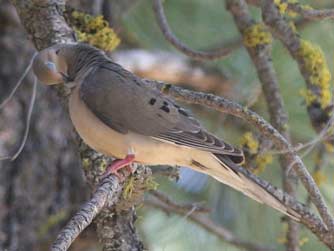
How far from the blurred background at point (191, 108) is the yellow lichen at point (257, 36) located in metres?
0.47

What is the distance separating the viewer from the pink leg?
2.91 meters

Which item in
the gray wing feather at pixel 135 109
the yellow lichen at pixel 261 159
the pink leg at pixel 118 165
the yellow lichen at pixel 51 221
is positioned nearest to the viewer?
the pink leg at pixel 118 165

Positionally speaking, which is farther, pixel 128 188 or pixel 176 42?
pixel 176 42

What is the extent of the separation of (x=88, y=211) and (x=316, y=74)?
1.31m

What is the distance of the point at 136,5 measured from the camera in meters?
4.80

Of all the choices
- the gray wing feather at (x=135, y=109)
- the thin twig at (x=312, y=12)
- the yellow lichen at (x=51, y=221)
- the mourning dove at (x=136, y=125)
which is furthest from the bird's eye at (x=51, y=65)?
the yellow lichen at (x=51, y=221)

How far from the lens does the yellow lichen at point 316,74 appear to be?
3.36 meters

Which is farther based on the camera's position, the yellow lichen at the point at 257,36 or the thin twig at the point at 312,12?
the yellow lichen at the point at 257,36

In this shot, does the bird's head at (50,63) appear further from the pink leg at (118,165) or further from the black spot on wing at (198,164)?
the black spot on wing at (198,164)

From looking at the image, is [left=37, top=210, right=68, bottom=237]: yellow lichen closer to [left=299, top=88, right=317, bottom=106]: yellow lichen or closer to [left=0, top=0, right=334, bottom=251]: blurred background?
[left=0, top=0, right=334, bottom=251]: blurred background

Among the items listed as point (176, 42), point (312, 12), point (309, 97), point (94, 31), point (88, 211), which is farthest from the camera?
point (94, 31)

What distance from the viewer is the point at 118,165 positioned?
2.99 meters

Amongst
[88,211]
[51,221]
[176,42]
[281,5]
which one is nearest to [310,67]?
[281,5]

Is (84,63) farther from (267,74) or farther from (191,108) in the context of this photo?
(191,108)
